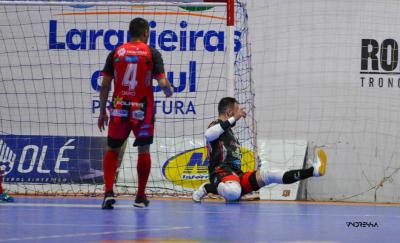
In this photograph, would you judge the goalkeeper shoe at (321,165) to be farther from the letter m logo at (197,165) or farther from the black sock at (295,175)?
the letter m logo at (197,165)

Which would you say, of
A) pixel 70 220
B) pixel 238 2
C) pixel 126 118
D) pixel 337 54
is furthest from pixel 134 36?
pixel 337 54

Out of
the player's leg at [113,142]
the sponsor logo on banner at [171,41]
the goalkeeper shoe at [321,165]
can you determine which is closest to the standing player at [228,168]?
the goalkeeper shoe at [321,165]

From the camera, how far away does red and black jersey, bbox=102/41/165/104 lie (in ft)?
32.7

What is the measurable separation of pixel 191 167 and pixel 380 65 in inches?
124

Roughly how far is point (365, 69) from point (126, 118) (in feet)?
15.5

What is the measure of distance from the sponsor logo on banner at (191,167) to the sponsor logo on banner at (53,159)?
1.03 meters

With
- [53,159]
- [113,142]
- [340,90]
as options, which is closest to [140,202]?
[113,142]

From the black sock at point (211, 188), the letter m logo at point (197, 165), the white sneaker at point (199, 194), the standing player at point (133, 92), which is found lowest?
the white sneaker at point (199, 194)

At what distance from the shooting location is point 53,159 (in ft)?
43.2

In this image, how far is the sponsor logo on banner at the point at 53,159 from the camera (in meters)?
13.1

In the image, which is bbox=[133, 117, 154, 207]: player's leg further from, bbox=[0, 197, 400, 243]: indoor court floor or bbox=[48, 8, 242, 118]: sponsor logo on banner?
bbox=[48, 8, 242, 118]: sponsor logo on banner

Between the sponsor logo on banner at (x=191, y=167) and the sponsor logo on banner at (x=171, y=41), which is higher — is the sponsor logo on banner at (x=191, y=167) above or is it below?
below

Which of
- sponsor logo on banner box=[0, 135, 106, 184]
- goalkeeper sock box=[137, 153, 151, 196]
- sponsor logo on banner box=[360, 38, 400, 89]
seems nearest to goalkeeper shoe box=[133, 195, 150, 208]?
goalkeeper sock box=[137, 153, 151, 196]

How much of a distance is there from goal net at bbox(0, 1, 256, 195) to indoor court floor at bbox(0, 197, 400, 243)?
3.97 ft
